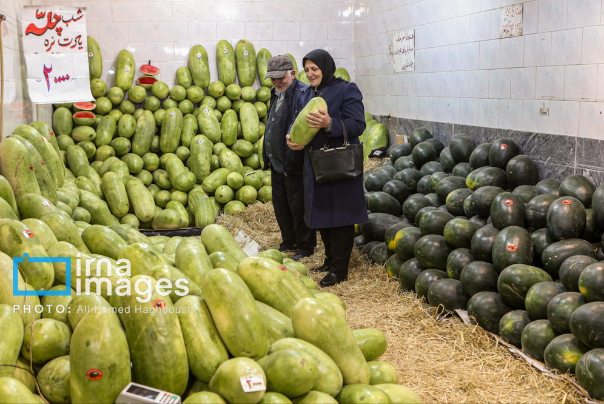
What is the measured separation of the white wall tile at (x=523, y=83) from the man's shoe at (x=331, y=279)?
2.26 meters

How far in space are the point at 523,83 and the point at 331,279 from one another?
7.96ft

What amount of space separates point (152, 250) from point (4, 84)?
397cm

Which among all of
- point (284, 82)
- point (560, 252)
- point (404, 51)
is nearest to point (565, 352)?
point (560, 252)

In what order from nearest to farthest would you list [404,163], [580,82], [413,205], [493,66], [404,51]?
[580,82] < [413,205] < [493,66] < [404,163] < [404,51]

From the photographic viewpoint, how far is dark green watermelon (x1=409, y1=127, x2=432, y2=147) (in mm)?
6684

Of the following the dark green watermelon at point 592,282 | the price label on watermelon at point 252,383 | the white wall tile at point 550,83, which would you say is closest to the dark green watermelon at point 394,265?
the white wall tile at point 550,83

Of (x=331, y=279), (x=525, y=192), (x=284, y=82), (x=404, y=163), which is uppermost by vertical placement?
(x=284, y=82)

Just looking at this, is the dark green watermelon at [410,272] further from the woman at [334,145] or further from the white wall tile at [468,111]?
the white wall tile at [468,111]

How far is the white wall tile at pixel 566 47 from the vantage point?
453 cm

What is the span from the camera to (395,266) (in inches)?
207

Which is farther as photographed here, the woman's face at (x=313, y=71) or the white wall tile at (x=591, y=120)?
the woman's face at (x=313, y=71)

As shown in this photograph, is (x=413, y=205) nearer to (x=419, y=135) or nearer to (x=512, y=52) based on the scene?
(x=419, y=135)

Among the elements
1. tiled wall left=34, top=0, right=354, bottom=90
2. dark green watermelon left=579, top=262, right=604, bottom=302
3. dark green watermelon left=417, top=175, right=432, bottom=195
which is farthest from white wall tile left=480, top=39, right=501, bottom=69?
tiled wall left=34, top=0, right=354, bottom=90

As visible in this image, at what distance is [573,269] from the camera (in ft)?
11.6
